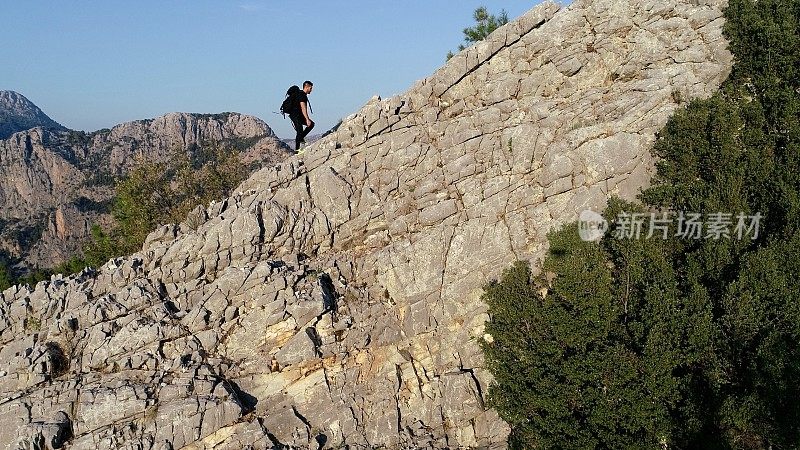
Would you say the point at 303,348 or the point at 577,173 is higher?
the point at 577,173

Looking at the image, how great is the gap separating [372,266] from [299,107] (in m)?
9.48

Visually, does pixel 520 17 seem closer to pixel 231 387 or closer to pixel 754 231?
pixel 754 231

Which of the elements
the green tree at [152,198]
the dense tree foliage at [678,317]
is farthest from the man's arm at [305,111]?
the green tree at [152,198]

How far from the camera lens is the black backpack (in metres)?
29.6

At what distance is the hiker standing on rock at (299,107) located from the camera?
29.6 metres

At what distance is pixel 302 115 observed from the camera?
99.7 ft

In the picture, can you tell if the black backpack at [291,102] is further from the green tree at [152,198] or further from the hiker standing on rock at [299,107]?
the green tree at [152,198]

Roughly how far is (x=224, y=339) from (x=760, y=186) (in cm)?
2521

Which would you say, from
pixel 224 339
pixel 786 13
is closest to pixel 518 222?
pixel 224 339

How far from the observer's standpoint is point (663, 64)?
29.0 meters

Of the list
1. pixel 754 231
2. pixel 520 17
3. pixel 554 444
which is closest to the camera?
pixel 554 444

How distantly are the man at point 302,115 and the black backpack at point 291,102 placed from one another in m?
0.05

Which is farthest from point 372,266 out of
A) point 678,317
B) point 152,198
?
point 152,198

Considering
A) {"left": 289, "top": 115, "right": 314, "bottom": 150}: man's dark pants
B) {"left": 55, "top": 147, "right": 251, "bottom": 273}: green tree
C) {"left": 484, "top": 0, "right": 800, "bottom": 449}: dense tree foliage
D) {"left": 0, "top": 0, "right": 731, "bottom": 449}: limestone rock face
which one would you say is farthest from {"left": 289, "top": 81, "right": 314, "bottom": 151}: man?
{"left": 55, "top": 147, "right": 251, "bottom": 273}: green tree
